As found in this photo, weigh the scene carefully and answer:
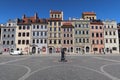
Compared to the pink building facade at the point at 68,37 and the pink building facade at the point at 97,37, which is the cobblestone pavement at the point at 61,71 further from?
the pink building facade at the point at 97,37

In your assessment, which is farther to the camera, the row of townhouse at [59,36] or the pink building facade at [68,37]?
the row of townhouse at [59,36]

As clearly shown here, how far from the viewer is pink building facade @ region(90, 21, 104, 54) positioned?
54.7 metres

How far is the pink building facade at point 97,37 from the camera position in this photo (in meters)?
54.7

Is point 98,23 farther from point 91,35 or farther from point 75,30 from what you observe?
point 75,30

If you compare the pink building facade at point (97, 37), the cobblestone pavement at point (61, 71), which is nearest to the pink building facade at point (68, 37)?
the pink building facade at point (97, 37)

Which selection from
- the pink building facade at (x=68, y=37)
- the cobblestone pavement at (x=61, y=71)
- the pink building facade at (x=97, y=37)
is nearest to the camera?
the cobblestone pavement at (x=61, y=71)

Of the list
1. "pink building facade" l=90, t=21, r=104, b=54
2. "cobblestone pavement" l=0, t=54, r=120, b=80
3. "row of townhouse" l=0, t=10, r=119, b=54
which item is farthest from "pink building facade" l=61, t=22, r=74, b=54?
"cobblestone pavement" l=0, t=54, r=120, b=80

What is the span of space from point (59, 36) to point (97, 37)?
55.1 feet

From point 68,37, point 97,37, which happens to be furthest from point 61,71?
point 97,37

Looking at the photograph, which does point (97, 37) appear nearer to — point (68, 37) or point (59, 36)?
point (68, 37)

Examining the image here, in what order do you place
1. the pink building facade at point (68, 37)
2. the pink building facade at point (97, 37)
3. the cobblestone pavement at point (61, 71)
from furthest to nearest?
the pink building facade at point (97, 37) < the pink building facade at point (68, 37) < the cobblestone pavement at point (61, 71)

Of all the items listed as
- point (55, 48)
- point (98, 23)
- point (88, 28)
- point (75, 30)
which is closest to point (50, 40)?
point (55, 48)

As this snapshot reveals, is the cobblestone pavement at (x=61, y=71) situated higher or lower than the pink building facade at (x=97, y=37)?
lower

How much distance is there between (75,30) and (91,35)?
24.4 ft
